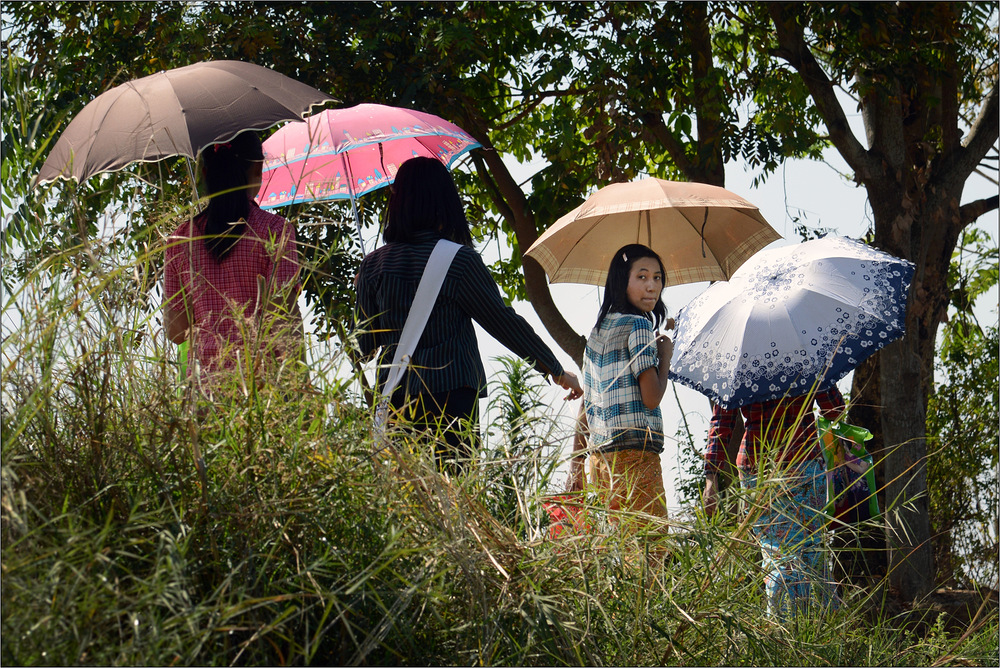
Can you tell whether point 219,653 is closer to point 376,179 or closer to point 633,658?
point 633,658

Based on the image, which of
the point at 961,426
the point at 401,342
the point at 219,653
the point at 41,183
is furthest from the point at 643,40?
the point at 219,653

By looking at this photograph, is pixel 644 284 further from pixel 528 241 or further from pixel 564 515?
pixel 528 241

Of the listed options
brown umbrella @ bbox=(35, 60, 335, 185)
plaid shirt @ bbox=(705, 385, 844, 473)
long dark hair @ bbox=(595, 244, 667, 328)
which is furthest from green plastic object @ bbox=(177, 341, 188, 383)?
plaid shirt @ bbox=(705, 385, 844, 473)

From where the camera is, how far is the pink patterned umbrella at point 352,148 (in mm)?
4469

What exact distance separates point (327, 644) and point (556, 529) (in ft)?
2.26

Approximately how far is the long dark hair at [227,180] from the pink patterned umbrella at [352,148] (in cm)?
41

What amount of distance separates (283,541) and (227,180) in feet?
5.80

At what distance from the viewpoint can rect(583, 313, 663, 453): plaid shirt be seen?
12.7 ft

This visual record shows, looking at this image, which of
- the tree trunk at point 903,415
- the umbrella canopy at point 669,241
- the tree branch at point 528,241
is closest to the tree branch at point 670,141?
the tree branch at point 528,241

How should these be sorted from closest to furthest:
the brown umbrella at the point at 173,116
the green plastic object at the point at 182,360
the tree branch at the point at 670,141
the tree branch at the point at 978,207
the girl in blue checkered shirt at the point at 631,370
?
the green plastic object at the point at 182,360, the brown umbrella at the point at 173,116, the girl in blue checkered shirt at the point at 631,370, the tree branch at the point at 978,207, the tree branch at the point at 670,141

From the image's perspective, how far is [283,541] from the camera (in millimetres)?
2191

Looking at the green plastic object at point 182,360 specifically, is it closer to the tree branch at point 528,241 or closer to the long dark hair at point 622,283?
the long dark hair at point 622,283

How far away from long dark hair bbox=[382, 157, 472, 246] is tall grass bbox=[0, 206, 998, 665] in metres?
1.19

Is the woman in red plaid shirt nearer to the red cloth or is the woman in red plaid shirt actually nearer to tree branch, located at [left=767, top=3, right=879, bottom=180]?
the red cloth
